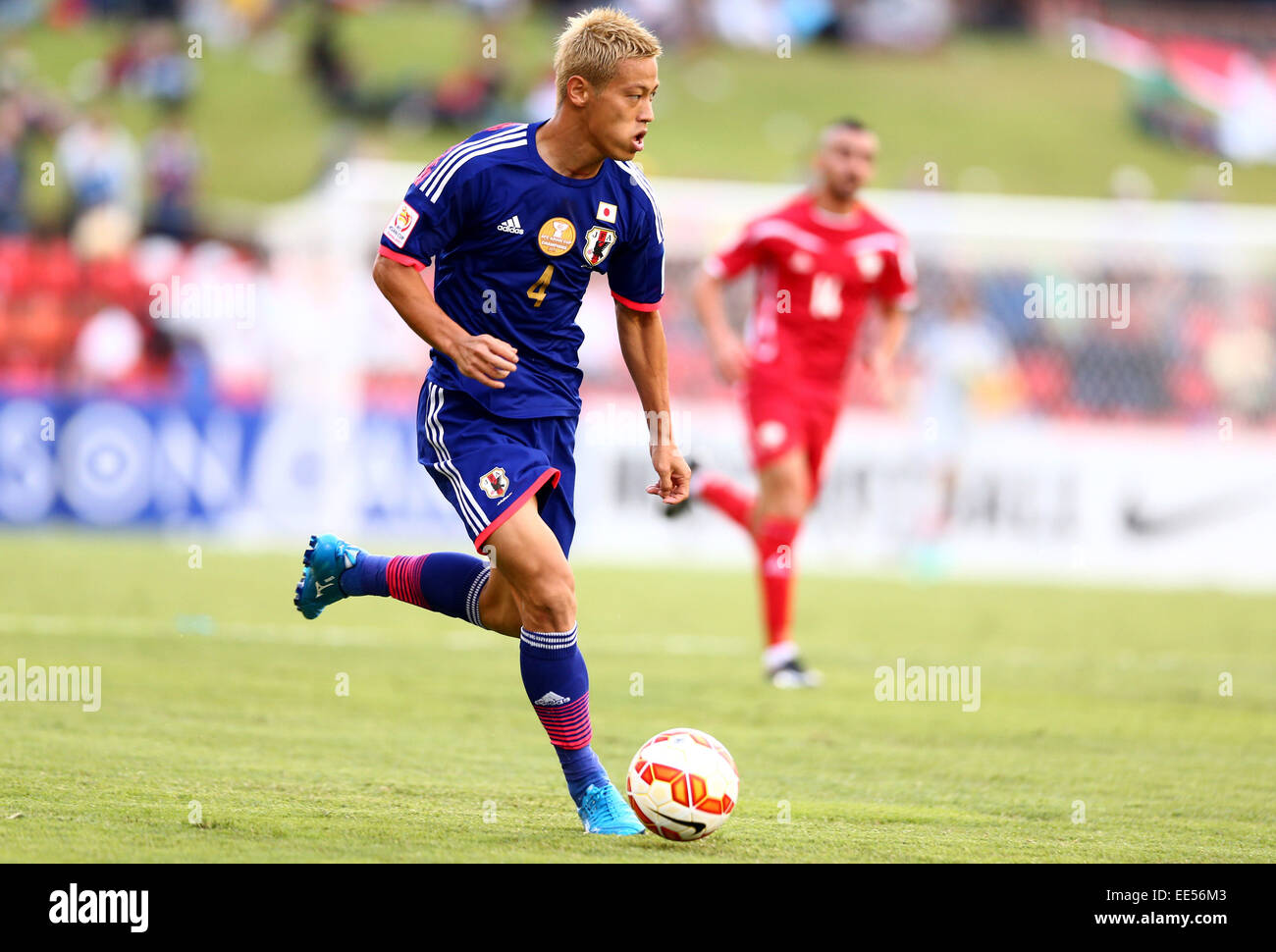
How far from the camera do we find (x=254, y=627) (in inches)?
381

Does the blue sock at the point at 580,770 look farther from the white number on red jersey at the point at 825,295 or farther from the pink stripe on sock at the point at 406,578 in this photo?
the white number on red jersey at the point at 825,295

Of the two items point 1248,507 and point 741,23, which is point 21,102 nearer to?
point 741,23

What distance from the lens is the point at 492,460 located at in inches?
188

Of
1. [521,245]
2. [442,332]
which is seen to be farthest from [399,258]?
[521,245]

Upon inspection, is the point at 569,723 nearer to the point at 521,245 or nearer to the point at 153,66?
the point at 521,245

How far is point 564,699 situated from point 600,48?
1.83 m

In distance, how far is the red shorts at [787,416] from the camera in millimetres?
8703

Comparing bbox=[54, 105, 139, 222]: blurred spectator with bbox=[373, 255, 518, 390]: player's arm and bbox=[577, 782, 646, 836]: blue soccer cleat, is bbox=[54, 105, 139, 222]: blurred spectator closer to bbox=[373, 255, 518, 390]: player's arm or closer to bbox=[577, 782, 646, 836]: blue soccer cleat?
bbox=[373, 255, 518, 390]: player's arm

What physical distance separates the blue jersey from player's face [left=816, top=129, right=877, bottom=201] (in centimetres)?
362

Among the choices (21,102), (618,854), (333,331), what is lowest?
(618,854)

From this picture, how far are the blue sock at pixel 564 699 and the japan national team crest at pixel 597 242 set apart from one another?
111cm

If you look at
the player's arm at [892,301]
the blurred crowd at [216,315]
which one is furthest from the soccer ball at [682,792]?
the blurred crowd at [216,315]
